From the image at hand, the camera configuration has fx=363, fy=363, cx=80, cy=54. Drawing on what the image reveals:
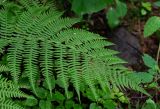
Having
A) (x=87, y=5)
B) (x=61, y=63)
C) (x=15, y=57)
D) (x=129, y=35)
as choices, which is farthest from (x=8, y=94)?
(x=129, y=35)

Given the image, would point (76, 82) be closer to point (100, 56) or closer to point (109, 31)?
point (100, 56)

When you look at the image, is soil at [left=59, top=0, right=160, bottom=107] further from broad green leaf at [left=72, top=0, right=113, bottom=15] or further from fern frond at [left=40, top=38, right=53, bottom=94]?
fern frond at [left=40, top=38, right=53, bottom=94]

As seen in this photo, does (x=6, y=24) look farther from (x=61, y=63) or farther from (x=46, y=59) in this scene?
(x=61, y=63)

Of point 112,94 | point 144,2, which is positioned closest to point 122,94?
point 112,94

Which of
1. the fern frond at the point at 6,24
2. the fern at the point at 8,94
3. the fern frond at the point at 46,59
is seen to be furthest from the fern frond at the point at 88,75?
the fern frond at the point at 6,24

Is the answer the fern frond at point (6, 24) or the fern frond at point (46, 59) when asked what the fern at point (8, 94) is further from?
the fern frond at point (6, 24)

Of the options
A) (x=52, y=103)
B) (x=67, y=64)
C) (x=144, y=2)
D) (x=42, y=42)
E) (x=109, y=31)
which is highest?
(x=144, y=2)

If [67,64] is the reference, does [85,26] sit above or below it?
above
